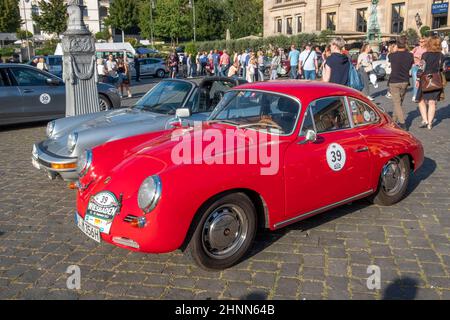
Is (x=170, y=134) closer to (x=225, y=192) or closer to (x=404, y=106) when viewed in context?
(x=225, y=192)

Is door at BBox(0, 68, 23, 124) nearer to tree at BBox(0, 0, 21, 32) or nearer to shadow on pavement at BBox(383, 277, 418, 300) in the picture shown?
shadow on pavement at BBox(383, 277, 418, 300)

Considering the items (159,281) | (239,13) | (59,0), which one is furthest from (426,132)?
(239,13)

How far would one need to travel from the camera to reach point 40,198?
5.61 meters

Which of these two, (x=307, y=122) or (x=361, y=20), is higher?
(x=361, y=20)

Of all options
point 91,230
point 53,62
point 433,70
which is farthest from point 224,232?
point 53,62

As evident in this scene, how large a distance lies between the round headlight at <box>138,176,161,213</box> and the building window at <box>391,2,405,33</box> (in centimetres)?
5280

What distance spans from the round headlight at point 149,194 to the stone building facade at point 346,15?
133ft

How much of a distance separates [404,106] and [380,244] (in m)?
10.1

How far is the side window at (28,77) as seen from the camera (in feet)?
34.3

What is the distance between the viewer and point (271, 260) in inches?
153

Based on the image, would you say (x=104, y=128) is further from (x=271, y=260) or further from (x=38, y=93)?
(x=38, y=93)

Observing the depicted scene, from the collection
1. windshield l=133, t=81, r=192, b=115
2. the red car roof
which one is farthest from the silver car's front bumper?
the red car roof

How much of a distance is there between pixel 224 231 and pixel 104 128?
315 centimetres

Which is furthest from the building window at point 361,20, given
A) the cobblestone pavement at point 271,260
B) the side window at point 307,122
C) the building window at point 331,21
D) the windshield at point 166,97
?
the side window at point 307,122
